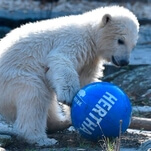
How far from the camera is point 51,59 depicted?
6.00 meters

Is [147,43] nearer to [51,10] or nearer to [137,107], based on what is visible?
[51,10]

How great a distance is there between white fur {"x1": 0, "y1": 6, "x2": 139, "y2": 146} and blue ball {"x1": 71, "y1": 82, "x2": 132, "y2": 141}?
0.18 meters

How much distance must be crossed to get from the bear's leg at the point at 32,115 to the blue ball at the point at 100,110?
0.42m

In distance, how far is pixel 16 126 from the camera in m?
6.10

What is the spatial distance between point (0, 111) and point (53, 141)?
2.22 feet

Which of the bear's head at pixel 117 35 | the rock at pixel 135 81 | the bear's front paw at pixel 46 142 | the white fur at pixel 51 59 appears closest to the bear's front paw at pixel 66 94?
the white fur at pixel 51 59

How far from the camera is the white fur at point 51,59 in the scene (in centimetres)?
596

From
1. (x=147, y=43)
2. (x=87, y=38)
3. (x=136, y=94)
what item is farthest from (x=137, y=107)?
(x=147, y=43)

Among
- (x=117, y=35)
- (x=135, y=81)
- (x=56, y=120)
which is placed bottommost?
(x=56, y=120)

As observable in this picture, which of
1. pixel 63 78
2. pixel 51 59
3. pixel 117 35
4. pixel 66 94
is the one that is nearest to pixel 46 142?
pixel 66 94

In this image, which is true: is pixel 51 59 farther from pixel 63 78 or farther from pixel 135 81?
pixel 135 81

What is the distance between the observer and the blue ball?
18.5 ft

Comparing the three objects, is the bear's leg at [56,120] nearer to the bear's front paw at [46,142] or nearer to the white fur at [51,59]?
the white fur at [51,59]

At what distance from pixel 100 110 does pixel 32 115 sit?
0.76 metres
